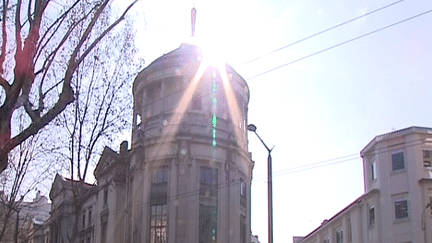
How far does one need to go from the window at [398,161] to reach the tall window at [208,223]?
1207cm

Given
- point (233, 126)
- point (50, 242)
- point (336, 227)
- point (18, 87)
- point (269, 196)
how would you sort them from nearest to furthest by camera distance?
point (18, 87), point (269, 196), point (233, 126), point (336, 227), point (50, 242)

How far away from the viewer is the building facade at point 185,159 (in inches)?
1608

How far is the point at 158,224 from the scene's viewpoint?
41.2 m

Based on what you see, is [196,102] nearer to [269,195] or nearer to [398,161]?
[398,161]

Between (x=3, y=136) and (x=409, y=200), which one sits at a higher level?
(x=409, y=200)

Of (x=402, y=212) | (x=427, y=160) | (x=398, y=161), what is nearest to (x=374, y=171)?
(x=398, y=161)

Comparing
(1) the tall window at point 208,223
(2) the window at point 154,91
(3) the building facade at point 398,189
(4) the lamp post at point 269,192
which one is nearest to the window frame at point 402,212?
(3) the building facade at point 398,189

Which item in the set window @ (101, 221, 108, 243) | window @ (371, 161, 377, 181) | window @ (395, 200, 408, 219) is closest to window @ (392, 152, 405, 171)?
window @ (371, 161, 377, 181)

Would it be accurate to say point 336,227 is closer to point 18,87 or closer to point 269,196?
point 269,196

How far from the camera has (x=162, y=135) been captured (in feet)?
139

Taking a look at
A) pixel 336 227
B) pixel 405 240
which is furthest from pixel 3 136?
pixel 336 227

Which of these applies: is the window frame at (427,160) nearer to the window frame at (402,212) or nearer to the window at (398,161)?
the window at (398,161)

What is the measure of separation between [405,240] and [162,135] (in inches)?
668

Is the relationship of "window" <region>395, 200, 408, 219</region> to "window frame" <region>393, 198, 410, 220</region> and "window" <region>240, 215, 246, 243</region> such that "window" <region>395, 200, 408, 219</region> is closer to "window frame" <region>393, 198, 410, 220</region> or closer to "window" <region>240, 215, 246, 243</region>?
"window frame" <region>393, 198, 410, 220</region>
